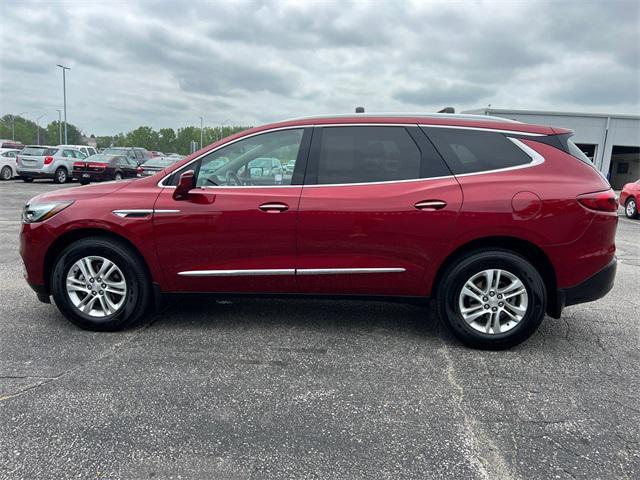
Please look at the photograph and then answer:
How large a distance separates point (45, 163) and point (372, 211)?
21211 mm

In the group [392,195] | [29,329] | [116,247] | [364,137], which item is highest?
[364,137]

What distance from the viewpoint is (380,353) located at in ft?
11.9

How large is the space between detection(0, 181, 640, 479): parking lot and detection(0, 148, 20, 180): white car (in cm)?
2149

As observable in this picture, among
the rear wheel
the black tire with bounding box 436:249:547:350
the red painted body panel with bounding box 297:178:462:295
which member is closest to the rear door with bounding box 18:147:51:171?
the rear wheel

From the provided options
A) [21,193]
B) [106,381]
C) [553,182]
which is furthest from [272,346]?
[21,193]

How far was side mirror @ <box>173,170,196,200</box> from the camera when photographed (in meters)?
3.68

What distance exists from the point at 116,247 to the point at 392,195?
7.33 ft

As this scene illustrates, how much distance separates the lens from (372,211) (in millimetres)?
3600

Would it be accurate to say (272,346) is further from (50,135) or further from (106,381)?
(50,135)

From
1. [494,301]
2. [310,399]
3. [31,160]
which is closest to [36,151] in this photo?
[31,160]

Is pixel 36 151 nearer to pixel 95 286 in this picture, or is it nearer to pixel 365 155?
pixel 95 286

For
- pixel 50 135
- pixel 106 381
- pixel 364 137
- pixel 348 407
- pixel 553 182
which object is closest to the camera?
pixel 348 407

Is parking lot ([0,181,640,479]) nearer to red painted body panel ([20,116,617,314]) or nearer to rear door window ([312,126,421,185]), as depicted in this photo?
red painted body panel ([20,116,617,314])

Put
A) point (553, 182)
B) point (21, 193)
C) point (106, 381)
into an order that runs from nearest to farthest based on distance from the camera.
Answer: point (106, 381)
point (553, 182)
point (21, 193)
